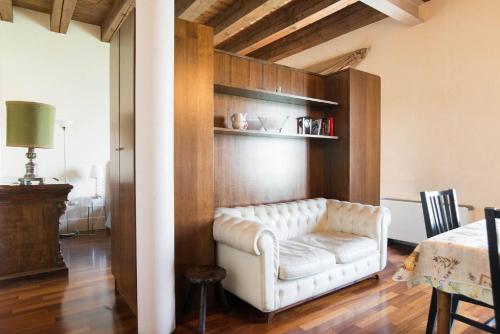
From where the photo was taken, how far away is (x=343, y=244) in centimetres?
275

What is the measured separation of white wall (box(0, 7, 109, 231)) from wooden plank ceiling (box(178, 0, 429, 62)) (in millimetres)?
2111

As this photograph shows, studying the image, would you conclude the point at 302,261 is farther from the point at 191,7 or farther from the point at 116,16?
the point at 116,16

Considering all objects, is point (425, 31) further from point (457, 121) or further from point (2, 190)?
point (2, 190)

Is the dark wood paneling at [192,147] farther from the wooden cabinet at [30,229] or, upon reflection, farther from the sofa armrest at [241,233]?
the wooden cabinet at [30,229]

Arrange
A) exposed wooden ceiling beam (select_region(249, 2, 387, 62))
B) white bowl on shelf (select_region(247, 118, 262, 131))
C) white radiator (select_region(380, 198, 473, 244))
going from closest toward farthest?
white bowl on shelf (select_region(247, 118, 262, 131))
white radiator (select_region(380, 198, 473, 244))
exposed wooden ceiling beam (select_region(249, 2, 387, 62))

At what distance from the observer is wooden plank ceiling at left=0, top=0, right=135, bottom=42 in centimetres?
416

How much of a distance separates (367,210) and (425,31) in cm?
244

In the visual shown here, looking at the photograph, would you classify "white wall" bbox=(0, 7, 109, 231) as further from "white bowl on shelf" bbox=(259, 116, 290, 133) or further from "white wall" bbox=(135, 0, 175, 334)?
"white wall" bbox=(135, 0, 175, 334)

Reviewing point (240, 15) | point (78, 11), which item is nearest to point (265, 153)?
point (240, 15)

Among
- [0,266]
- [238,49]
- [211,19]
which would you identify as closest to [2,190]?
[0,266]

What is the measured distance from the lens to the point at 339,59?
185 inches

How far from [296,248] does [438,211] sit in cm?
111

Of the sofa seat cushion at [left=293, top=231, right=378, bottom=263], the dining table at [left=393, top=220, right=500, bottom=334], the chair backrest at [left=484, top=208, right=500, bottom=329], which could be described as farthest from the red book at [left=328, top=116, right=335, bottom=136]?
the chair backrest at [left=484, top=208, right=500, bottom=329]

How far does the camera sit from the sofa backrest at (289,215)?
2854mm
